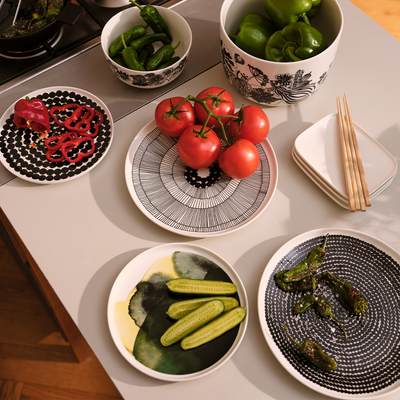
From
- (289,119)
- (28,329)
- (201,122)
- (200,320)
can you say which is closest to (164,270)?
(200,320)

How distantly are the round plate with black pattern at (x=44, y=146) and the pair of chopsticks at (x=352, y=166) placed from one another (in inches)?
26.5

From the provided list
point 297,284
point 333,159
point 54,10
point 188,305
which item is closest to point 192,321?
point 188,305

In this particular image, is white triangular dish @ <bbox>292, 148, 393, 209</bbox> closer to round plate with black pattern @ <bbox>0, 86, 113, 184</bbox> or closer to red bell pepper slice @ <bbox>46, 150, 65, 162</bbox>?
round plate with black pattern @ <bbox>0, 86, 113, 184</bbox>

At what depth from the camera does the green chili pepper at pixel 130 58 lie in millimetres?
1097

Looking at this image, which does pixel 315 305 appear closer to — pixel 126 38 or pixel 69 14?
pixel 126 38

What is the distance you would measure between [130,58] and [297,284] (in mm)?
801

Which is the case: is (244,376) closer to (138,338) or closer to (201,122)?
(138,338)

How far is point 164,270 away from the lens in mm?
898

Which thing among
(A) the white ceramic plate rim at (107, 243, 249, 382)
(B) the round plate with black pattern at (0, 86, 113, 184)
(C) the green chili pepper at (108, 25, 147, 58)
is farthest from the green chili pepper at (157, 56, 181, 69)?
(A) the white ceramic plate rim at (107, 243, 249, 382)

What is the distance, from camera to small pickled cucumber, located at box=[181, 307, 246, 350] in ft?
2.65

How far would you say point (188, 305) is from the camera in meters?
0.85

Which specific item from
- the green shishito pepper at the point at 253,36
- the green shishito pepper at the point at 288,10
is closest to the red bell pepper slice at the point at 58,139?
the green shishito pepper at the point at 253,36

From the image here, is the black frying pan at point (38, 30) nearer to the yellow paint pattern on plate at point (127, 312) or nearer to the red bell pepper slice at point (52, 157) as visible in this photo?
the red bell pepper slice at point (52, 157)

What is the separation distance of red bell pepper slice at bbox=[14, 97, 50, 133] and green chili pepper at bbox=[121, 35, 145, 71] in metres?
0.28
